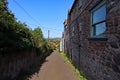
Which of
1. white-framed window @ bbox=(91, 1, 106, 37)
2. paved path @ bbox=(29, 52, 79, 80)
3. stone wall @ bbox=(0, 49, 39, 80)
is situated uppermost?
white-framed window @ bbox=(91, 1, 106, 37)

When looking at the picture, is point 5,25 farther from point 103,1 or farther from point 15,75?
point 103,1

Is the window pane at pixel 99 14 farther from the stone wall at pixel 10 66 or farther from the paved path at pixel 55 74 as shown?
the stone wall at pixel 10 66

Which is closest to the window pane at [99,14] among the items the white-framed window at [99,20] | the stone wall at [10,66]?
the white-framed window at [99,20]

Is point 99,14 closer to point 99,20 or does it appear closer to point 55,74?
point 99,20

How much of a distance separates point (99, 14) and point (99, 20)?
27 centimetres

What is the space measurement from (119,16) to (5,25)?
5.62 metres

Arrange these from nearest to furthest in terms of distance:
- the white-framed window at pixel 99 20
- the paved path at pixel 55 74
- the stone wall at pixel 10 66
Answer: the white-framed window at pixel 99 20, the stone wall at pixel 10 66, the paved path at pixel 55 74

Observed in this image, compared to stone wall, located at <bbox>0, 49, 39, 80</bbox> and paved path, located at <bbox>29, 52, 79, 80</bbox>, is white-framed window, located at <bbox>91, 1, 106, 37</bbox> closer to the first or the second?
paved path, located at <bbox>29, 52, 79, 80</bbox>

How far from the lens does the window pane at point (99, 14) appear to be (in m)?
6.94

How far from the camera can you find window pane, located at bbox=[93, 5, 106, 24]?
6.94m

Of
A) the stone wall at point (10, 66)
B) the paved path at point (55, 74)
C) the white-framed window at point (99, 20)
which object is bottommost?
the paved path at point (55, 74)

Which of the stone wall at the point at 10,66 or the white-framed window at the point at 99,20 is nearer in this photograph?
the white-framed window at the point at 99,20

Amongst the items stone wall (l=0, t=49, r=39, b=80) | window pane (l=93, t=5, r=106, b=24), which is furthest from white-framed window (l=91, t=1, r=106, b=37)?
stone wall (l=0, t=49, r=39, b=80)

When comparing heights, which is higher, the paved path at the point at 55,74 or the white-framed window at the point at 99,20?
the white-framed window at the point at 99,20
